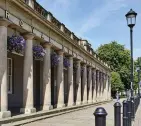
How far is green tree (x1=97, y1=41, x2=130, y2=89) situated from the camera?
70500 mm

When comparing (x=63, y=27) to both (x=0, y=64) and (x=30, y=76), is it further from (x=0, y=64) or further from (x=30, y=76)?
(x=0, y=64)

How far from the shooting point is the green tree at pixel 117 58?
70.5 m

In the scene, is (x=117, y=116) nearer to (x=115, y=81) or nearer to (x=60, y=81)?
(x=60, y=81)

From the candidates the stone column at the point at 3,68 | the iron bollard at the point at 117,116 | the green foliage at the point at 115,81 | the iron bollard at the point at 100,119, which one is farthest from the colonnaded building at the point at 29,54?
the green foliage at the point at 115,81

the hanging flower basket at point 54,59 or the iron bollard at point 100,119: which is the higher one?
the hanging flower basket at point 54,59

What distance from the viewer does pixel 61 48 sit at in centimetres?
2141

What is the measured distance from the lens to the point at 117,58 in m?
71.4

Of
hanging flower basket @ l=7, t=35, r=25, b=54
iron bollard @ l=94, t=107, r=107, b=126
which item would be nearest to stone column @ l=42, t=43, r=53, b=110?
hanging flower basket @ l=7, t=35, r=25, b=54

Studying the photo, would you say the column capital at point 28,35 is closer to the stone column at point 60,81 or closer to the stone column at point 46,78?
the stone column at point 46,78

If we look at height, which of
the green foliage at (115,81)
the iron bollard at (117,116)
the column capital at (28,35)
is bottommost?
the green foliage at (115,81)

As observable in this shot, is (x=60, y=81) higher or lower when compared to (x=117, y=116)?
higher

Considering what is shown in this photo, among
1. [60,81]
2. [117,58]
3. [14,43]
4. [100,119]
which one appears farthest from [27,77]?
[117,58]

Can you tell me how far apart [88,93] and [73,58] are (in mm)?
7470

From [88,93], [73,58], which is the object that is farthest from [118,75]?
[73,58]
